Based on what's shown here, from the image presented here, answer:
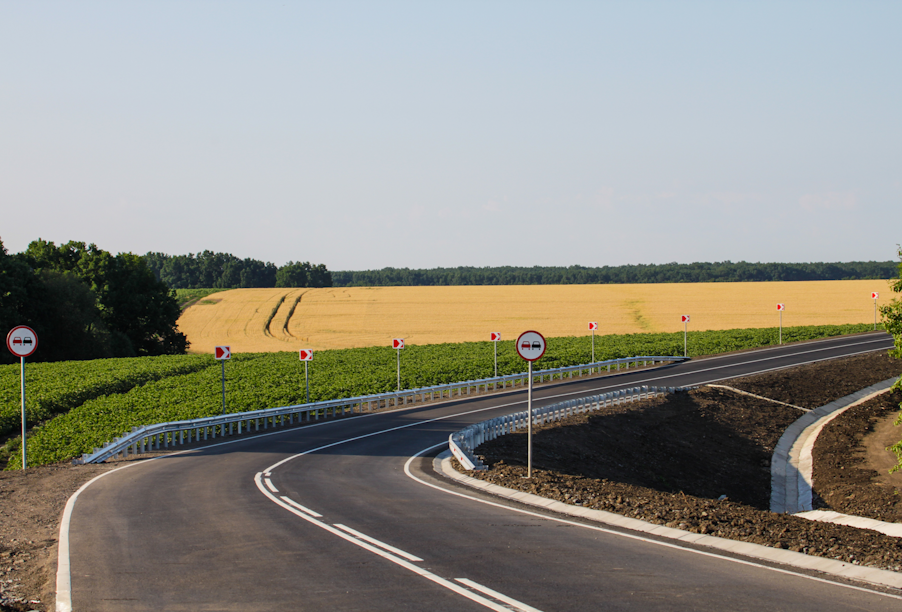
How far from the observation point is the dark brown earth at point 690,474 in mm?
10852

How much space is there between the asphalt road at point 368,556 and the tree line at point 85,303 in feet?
151

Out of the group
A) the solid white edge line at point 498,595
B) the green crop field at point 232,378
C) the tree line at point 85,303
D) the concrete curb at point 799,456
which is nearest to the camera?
the solid white edge line at point 498,595

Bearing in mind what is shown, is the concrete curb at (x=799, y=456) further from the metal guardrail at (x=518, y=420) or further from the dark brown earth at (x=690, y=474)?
the metal guardrail at (x=518, y=420)

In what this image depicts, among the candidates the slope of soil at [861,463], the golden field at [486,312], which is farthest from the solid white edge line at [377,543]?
the golden field at [486,312]

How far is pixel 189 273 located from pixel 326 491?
197 metres

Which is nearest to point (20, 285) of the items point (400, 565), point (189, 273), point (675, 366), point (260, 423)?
point (260, 423)

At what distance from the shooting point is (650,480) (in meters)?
23.2

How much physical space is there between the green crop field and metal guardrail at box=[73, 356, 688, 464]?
5.17 feet

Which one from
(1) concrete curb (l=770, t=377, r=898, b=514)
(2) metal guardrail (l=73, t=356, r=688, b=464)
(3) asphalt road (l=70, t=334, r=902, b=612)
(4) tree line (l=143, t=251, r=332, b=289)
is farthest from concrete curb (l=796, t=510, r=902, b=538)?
(4) tree line (l=143, t=251, r=332, b=289)

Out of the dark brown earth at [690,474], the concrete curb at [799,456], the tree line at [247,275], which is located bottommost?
the concrete curb at [799,456]

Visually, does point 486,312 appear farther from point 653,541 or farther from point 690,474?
point 653,541

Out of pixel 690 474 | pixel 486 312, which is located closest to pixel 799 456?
pixel 690 474

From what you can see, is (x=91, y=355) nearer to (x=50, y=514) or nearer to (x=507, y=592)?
(x=50, y=514)

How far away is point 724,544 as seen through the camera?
10.7 metres
